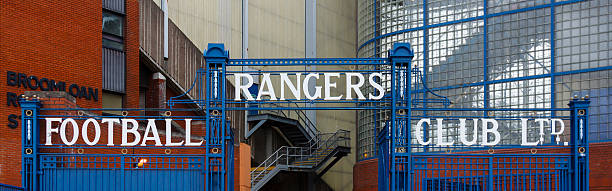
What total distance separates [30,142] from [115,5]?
480 inches

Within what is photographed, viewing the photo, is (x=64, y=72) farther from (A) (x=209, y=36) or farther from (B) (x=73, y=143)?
(A) (x=209, y=36)

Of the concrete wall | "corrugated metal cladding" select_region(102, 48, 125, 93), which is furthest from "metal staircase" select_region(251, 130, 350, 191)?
"corrugated metal cladding" select_region(102, 48, 125, 93)

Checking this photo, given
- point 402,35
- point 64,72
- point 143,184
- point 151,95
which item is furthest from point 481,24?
point 143,184

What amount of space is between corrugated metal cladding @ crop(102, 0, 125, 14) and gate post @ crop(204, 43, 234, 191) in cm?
1201

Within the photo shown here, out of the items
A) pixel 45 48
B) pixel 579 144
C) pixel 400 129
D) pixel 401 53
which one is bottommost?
pixel 579 144

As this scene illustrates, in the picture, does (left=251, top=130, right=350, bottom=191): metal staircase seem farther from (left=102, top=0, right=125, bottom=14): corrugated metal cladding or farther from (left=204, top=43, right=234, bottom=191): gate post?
(left=204, top=43, right=234, bottom=191): gate post

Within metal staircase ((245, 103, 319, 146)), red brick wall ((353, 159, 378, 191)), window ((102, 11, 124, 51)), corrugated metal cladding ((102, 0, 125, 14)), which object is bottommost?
red brick wall ((353, 159, 378, 191))

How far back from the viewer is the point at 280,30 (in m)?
40.4

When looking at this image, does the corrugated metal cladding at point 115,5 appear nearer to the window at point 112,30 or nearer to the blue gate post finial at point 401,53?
the window at point 112,30

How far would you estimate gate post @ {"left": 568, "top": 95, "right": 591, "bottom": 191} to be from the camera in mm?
14625

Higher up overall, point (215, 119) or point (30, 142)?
point (215, 119)

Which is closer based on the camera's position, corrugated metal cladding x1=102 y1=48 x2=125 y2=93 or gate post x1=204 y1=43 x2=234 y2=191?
gate post x1=204 y1=43 x2=234 y2=191

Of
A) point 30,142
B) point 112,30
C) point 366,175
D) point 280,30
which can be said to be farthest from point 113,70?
point 280,30

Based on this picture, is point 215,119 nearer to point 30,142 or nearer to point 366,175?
point 30,142
